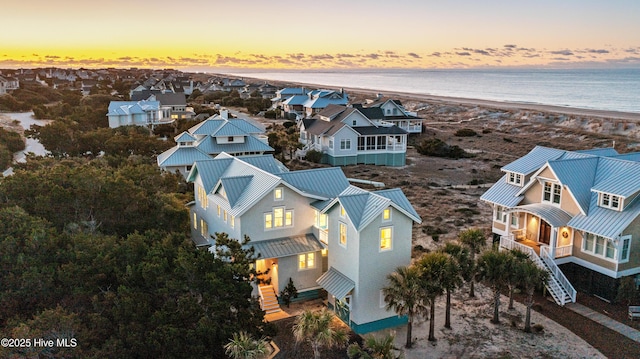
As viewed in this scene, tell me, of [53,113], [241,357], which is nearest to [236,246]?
[241,357]

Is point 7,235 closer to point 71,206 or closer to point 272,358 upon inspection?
point 71,206

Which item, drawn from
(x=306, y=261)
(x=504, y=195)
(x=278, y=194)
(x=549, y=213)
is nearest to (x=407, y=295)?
(x=306, y=261)

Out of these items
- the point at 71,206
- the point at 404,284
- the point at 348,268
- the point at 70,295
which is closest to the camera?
the point at 70,295

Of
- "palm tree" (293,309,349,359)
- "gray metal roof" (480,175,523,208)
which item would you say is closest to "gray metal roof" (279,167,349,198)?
"palm tree" (293,309,349,359)

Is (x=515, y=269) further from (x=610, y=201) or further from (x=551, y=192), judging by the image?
(x=551, y=192)

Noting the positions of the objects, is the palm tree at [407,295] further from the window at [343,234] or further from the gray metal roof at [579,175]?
the gray metal roof at [579,175]

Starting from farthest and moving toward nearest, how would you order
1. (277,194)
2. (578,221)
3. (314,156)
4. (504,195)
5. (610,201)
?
(314,156), (504,195), (277,194), (578,221), (610,201)

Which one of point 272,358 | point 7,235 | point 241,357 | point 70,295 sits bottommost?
point 272,358
